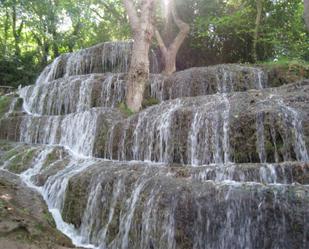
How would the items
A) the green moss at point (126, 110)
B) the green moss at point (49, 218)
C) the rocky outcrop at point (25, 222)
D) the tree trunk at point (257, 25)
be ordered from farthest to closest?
the tree trunk at point (257, 25) < the green moss at point (126, 110) < the green moss at point (49, 218) < the rocky outcrop at point (25, 222)

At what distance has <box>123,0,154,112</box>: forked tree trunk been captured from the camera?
28.6ft

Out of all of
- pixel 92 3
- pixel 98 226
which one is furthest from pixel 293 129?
pixel 92 3

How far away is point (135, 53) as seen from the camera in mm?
8906

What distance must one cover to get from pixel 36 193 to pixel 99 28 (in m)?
14.3

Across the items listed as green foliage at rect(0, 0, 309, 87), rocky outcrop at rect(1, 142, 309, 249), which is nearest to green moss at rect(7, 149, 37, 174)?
rocky outcrop at rect(1, 142, 309, 249)

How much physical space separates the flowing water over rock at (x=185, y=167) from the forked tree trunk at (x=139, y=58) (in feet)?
3.47

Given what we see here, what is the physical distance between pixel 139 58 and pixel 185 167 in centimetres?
449

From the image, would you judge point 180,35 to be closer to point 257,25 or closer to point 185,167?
point 257,25

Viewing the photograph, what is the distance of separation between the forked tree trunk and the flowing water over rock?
106 centimetres

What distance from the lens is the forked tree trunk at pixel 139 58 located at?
8703 mm

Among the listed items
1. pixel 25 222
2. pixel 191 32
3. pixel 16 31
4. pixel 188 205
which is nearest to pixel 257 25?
pixel 191 32

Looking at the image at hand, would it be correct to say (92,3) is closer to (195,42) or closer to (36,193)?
(195,42)

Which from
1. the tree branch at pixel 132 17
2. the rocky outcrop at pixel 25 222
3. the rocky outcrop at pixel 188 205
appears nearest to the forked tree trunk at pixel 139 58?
the tree branch at pixel 132 17

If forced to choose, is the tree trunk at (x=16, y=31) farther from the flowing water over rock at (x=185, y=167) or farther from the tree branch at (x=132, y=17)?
the flowing water over rock at (x=185, y=167)
